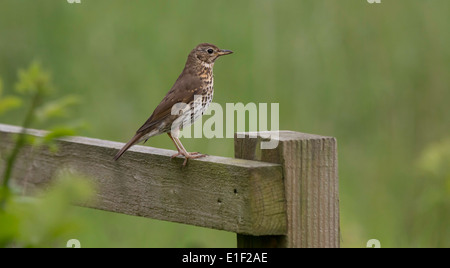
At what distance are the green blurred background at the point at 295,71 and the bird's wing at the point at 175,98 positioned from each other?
1172mm

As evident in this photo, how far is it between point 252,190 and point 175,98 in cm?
171

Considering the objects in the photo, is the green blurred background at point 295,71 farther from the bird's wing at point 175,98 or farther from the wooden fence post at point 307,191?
the wooden fence post at point 307,191

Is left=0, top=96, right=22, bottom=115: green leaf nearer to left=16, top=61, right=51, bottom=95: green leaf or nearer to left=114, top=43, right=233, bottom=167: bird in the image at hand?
left=16, top=61, right=51, bottom=95: green leaf

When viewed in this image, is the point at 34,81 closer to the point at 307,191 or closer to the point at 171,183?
the point at 307,191

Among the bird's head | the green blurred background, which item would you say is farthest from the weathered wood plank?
the green blurred background

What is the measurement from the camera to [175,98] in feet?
12.4

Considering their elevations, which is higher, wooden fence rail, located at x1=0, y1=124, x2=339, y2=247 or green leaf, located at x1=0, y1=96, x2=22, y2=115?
wooden fence rail, located at x1=0, y1=124, x2=339, y2=247

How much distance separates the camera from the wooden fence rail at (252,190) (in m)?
2.16

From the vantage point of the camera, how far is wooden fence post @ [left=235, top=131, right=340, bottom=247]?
85.7 inches

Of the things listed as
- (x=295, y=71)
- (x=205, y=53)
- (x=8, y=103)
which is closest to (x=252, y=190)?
(x=8, y=103)

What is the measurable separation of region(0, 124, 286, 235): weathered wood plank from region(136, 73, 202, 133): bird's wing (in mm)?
617

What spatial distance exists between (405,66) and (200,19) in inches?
61.7

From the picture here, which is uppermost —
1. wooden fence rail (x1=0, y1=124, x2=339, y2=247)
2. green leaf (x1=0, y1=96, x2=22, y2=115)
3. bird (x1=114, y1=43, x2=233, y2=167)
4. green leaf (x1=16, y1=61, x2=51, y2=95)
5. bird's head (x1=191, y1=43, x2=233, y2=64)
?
bird's head (x1=191, y1=43, x2=233, y2=64)
